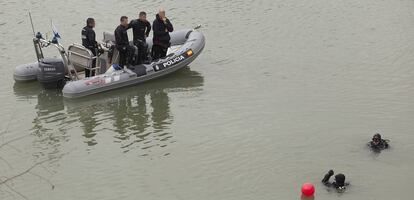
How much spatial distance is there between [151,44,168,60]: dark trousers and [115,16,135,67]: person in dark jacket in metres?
0.68

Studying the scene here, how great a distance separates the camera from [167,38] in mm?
11906

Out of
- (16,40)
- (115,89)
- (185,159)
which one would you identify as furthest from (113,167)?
(16,40)

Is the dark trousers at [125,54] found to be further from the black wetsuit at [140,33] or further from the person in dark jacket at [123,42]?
the black wetsuit at [140,33]

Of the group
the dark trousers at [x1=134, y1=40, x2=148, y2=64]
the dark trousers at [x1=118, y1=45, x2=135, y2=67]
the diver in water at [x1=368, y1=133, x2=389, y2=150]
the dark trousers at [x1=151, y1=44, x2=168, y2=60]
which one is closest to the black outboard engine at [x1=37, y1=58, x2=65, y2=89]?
the dark trousers at [x1=118, y1=45, x2=135, y2=67]

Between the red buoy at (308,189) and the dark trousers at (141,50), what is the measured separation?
527 centimetres

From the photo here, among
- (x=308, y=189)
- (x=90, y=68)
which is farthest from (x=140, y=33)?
(x=308, y=189)

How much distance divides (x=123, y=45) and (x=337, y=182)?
524cm

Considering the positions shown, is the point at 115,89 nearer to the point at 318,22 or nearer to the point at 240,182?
the point at 240,182

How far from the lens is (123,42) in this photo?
11141 mm

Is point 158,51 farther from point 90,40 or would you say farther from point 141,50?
point 90,40

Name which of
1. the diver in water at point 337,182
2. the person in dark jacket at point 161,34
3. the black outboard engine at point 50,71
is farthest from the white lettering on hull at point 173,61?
the diver in water at point 337,182

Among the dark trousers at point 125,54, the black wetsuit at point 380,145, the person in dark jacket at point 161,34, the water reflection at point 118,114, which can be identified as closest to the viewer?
the black wetsuit at point 380,145

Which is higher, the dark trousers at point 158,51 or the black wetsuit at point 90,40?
the black wetsuit at point 90,40

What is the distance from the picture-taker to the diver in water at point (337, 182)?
297 inches
